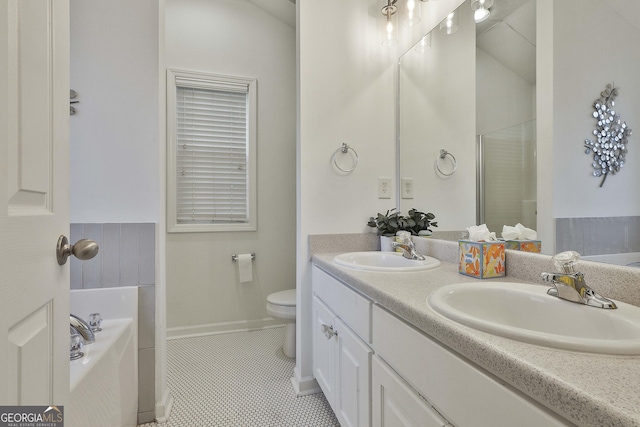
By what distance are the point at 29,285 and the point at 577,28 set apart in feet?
4.95

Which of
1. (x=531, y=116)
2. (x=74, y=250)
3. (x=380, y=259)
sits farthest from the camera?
(x=380, y=259)

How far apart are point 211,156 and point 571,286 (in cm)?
250

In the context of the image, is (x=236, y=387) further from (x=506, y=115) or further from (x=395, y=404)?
(x=506, y=115)

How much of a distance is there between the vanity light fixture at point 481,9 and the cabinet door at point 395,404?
1.47 m

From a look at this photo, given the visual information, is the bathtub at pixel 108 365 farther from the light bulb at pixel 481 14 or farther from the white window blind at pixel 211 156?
the light bulb at pixel 481 14

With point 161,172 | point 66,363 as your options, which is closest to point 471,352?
point 66,363

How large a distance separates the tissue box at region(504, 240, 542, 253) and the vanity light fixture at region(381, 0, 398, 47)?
135cm

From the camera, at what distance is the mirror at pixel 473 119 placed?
1.12 m

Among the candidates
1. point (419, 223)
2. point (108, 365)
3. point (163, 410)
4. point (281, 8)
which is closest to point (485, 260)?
point (419, 223)

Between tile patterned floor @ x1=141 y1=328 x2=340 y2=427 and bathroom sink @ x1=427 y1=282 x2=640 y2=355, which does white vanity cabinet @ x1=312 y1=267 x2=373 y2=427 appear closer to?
tile patterned floor @ x1=141 y1=328 x2=340 y2=427

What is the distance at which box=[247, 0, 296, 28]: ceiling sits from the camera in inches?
98.2

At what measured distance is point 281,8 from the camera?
254 cm

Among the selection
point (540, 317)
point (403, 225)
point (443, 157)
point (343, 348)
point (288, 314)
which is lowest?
point (288, 314)

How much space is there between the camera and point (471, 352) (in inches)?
23.1
